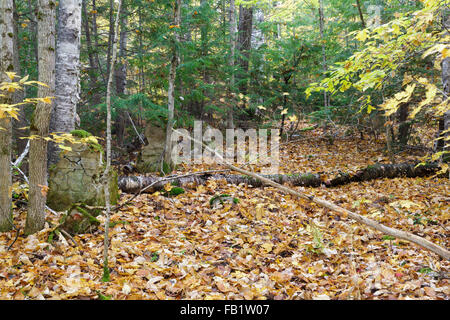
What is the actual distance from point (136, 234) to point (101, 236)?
47 centimetres

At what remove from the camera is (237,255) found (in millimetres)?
3695

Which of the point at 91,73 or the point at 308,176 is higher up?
the point at 91,73

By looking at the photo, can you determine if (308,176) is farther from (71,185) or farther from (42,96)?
(42,96)

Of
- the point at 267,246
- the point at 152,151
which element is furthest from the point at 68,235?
the point at 152,151

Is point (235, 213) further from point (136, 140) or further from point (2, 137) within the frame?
point (136, 140)

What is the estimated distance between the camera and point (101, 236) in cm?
389

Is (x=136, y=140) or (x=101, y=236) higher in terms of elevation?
(x=136, y=140)

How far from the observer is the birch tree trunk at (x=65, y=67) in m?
5.01

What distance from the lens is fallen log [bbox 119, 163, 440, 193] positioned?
5734 mm

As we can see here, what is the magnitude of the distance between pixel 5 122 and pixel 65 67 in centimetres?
210

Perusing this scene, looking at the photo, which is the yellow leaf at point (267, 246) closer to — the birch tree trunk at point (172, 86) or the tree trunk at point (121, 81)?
the birch tree trunk at point (172, 86)

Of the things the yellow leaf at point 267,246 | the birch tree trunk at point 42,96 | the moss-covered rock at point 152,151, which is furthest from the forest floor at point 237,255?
the moss-covered rock at point 152,151


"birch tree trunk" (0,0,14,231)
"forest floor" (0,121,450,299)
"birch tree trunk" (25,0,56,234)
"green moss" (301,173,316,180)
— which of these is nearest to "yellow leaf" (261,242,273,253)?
"forest floor" (0,121,450,299)
